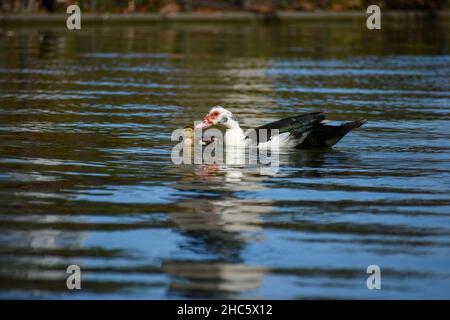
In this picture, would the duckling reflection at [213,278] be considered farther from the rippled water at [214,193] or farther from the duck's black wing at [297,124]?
the duck's black wing at [297,124]

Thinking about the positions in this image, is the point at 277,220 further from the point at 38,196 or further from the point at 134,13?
the point at 134,13

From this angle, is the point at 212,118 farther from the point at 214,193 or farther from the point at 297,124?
the point at 214,193

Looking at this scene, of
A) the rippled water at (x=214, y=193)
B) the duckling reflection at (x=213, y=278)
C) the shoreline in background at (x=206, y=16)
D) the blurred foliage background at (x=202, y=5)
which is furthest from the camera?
the blurred foliage background at (x=202, y=5)

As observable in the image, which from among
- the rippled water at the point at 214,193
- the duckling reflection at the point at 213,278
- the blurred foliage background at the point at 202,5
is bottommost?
the duckling reflection at the point at 213,278

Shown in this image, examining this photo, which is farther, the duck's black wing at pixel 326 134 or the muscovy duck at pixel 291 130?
the duck's black wing at pixel 326 134

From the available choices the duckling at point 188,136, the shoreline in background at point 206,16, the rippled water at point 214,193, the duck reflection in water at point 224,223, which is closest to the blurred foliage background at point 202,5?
the shoreline in background at point 206,16

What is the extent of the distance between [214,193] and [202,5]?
38.2 meters

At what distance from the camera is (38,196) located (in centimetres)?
1273

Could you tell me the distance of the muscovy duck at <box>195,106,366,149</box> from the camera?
15.8 m

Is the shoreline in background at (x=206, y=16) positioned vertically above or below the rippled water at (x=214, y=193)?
above

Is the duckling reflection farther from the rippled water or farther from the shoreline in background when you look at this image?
the shoreline in background

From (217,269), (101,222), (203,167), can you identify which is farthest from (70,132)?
(217,269)

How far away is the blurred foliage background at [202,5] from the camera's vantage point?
45.2 m

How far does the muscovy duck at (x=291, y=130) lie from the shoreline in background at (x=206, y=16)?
2807cm
